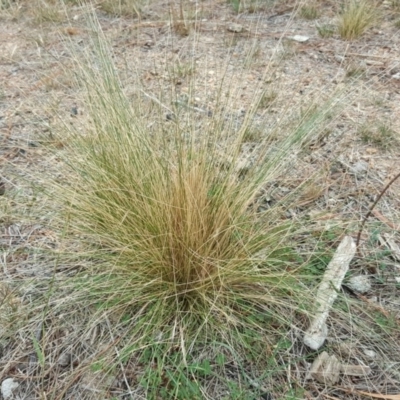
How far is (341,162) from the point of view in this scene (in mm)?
1646

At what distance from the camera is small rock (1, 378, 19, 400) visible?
1.05 meters

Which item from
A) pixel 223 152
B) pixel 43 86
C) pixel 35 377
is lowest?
pixel 35 377

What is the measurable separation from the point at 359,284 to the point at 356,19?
1714 mm

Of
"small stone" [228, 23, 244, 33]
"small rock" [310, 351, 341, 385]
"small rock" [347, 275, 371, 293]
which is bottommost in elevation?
"small rock" [310, 351, 341, 385]

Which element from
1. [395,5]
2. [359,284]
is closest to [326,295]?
[359,284]

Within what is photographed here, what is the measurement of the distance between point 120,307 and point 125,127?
491 millimetres

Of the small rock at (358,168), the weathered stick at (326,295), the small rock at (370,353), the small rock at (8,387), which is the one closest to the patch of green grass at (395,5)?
the small rock at (358,168)

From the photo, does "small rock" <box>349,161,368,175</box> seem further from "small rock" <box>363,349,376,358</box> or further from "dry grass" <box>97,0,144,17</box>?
"dry grass" <box>97,0,144,17</box>

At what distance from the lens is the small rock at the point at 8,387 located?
1.05 m

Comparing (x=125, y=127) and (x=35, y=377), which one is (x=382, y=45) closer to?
(x=125, y=127)

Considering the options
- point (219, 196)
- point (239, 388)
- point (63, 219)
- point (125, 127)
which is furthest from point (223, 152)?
point (239, 388)

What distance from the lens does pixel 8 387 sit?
106 centimetres

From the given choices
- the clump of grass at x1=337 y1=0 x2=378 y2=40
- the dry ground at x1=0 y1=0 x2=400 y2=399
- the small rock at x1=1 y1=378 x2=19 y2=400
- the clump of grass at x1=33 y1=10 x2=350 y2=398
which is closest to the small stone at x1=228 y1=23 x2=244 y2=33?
the dry ground at x1=0 y1=0 x2=400 y2=399

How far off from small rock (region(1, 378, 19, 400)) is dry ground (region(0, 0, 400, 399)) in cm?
1
